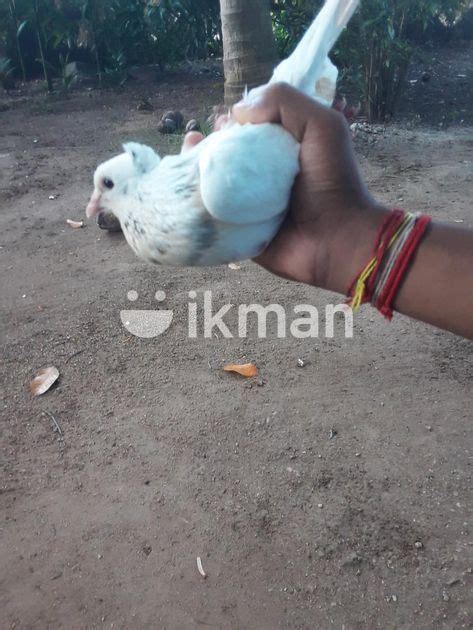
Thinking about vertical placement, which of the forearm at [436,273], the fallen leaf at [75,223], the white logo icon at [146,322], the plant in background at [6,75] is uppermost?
the forearm at [436,273]

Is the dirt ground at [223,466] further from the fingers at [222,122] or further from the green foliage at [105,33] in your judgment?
the green foliage at [105,33]

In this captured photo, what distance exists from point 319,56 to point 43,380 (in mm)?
2540

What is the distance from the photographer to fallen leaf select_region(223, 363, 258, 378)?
11.2 ft

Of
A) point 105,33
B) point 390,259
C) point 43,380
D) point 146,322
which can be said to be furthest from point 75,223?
point 105,33

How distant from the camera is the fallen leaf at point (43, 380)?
3438 millimetres

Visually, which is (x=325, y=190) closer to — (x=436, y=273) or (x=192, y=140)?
(x=436, y=273)

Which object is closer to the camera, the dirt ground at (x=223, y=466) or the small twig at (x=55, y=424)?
the dirt ground at (x=223, y=466)

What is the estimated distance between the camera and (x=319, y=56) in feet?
5.57

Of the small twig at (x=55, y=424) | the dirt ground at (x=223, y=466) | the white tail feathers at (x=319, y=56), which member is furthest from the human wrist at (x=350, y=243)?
the small twig at (x=55, y=424)

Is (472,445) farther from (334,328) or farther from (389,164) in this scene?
(389,164)

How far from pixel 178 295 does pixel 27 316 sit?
1058 millimetres

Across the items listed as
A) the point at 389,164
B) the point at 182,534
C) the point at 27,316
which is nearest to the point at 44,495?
the point at 182,534

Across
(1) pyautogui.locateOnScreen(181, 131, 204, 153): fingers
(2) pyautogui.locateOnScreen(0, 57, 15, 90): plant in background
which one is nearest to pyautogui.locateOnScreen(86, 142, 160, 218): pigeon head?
(1) pyautogui.locateOnScreen(181, 131, 204, 153): fingers

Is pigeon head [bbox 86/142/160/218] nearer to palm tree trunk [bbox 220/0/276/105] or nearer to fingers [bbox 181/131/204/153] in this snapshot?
fingers [bbox 181/131/204/153]
